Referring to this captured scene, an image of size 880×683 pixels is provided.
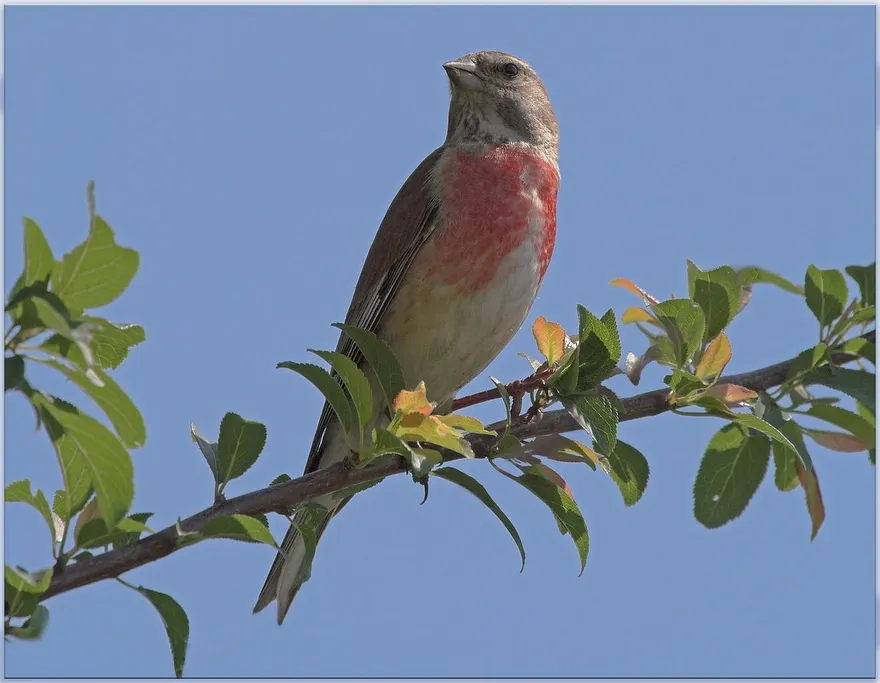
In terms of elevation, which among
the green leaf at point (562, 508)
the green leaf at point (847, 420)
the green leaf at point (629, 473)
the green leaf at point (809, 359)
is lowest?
the green leaf at point (562, 508)

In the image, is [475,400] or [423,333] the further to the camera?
[423,333]

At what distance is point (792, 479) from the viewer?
446cm

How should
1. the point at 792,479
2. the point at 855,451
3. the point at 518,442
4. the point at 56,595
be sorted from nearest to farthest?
1. the point at 56,595
2. the point at 518,442
3. the point at 855,451
4. the point at 792,479

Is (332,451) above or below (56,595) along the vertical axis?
above

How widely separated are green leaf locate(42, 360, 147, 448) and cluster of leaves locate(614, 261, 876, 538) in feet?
5.63

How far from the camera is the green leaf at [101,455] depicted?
2.80 metres

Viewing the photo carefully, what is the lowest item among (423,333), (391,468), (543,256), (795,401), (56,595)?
(56,595)

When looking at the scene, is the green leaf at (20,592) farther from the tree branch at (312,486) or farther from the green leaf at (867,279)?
the green leaf at (867,279)

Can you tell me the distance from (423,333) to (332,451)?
726 mm

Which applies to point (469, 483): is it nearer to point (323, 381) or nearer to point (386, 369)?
point (386, 369)

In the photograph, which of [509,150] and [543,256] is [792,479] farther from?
[509,150]

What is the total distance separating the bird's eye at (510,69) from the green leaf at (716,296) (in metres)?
3.08

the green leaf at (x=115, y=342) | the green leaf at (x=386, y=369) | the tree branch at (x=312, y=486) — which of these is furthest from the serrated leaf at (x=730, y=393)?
the green leaf at (x=115, y=342)

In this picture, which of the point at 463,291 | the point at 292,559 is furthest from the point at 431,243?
the point at 292,559
